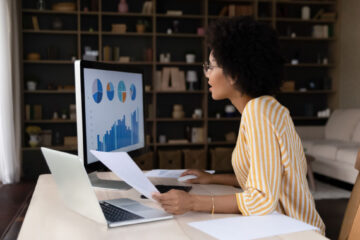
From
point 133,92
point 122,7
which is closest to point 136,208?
point 133,92

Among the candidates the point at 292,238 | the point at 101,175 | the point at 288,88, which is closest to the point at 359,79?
the point at 288,88

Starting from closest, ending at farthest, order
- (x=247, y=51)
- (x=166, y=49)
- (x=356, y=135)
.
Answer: (x=247, y=51) → (x=356, y=135) → (x=166, y=49)

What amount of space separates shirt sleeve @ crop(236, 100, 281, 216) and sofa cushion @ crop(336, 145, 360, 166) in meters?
3.86

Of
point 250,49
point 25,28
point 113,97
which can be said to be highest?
point 25,28

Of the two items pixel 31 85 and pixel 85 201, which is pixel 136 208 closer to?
pixel 85 201

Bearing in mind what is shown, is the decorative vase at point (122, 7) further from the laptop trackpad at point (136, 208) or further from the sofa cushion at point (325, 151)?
the laptop trackpad at point (136, 208)

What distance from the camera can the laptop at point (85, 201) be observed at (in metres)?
1.02

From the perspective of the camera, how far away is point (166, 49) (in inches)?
247

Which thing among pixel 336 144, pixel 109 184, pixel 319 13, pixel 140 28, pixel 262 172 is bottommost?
pixel 336 144

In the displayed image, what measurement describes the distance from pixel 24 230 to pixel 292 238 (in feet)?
2.09

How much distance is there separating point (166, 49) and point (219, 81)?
4987 millimetres

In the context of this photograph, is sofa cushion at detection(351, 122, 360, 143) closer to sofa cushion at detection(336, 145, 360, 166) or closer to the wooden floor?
sofa cushion at detection(336, 145, 360, 166)

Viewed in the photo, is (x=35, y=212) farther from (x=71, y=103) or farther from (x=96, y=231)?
(x=71, y=103)

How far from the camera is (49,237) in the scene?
966 mm
